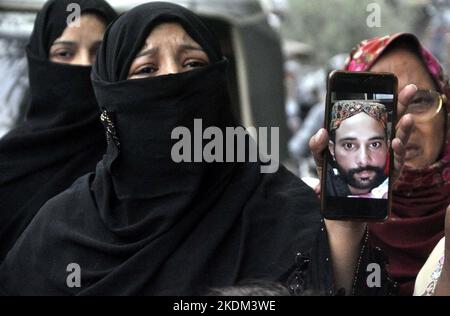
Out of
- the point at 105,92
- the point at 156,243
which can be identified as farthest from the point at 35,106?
the point at 156,243

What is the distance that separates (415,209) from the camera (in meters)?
2.96

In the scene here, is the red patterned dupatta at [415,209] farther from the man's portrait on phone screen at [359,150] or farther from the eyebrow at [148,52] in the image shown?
the man's portrait on phone screen at [359,150]

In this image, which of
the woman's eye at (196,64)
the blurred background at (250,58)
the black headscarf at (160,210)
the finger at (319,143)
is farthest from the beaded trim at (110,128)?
the blurred background at (250,58)

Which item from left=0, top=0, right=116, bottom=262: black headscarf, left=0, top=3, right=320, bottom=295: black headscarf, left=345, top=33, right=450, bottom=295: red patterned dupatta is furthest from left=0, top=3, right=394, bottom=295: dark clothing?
left=0, top=0, right=116, bottom=262: black headscarf

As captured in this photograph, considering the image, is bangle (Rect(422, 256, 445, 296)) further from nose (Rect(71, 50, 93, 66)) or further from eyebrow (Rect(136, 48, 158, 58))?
nose (Rect(71, 50, 93, 66))

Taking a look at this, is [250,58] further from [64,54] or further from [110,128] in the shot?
[110,128]

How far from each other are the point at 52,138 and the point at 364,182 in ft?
5.25

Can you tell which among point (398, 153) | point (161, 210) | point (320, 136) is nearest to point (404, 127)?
point (398, 153)

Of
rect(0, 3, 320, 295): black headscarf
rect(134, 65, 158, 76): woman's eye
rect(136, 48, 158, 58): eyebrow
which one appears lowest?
rect(0, 3, 320, 295): black headscarf

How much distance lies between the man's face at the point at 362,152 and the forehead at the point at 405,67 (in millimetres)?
898

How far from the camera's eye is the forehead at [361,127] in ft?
6.78

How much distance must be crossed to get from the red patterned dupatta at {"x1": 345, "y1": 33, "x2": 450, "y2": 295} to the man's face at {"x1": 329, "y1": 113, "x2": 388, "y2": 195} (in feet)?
2.82

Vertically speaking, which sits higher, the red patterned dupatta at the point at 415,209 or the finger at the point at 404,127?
the finger at the point at 404,127

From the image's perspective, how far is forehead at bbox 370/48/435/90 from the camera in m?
2.95
